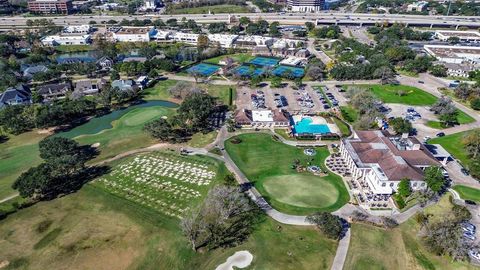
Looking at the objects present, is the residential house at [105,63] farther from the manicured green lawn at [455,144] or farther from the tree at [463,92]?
the tree at [463,92]

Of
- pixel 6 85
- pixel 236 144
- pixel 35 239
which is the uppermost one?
pixel 6 85

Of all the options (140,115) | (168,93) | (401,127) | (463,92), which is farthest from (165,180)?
(463,92)

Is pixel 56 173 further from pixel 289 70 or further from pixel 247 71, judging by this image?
pixel 289 70

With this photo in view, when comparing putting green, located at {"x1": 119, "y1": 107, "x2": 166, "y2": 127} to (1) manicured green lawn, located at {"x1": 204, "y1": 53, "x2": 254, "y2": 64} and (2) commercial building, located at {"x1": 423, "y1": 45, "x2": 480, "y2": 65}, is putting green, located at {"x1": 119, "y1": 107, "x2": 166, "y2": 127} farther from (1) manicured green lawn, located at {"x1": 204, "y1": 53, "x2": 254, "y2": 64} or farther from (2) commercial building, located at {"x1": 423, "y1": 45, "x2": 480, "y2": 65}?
(2) commercial building, located at {"x1": 423, "y1": 45, "x2": 480, "y2": 65}

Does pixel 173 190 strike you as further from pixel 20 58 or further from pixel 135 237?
pixel 20 58

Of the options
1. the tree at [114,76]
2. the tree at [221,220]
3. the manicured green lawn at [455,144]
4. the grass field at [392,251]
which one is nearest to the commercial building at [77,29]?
the tree at [114,76]

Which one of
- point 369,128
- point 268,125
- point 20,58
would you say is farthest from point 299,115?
point 20,58
